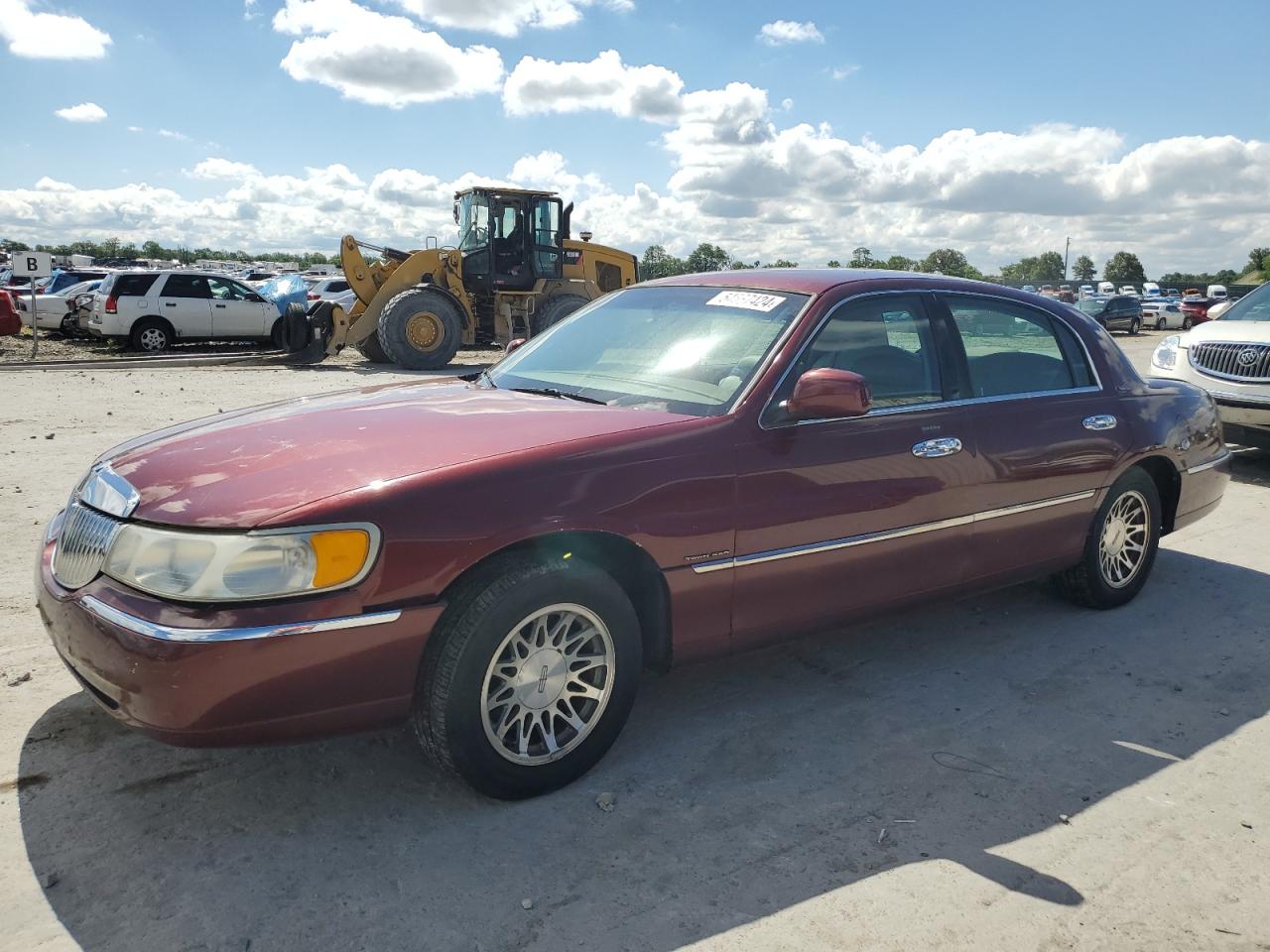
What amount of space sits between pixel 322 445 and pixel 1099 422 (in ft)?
11.6

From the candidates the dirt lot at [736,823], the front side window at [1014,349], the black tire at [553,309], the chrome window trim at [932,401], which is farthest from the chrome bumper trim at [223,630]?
the black tire at [553,309]

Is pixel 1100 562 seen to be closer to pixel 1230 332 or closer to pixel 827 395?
pixel 827 395

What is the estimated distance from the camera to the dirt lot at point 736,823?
98.7 inches

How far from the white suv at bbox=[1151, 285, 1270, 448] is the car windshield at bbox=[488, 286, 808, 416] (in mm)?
5540

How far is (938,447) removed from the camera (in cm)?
392

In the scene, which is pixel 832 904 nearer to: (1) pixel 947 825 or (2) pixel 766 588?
(1) pixel 947 825

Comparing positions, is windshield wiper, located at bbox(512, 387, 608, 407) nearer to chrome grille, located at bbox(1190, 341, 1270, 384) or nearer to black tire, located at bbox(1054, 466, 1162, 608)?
black tire, located at bbox(1054, 466, 1162, 608)

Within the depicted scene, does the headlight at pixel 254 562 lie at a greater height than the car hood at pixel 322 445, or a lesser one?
lesser

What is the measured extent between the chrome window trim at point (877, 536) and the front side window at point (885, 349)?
1.61 feet

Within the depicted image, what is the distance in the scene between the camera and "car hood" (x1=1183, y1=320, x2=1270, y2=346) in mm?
8294

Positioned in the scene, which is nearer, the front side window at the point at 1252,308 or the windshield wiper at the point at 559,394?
the windshield wiper at the point at 559,394

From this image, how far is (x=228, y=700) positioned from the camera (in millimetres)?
2559

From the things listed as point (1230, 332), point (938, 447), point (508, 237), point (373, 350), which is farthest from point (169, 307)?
point (938, 447)

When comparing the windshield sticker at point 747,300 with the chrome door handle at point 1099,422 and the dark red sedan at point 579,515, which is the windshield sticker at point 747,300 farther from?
the chrome door handle at point 1099,422
